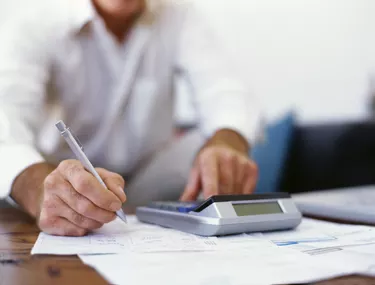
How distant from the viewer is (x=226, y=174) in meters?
0.75

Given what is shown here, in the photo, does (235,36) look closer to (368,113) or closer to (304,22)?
(304,22)

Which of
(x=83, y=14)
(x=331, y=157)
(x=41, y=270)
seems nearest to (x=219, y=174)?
(x=41, y=270)

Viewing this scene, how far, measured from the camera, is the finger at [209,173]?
70cm

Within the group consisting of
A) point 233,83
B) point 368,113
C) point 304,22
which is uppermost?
point 233,83

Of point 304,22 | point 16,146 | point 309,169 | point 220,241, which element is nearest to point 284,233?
point 220,241

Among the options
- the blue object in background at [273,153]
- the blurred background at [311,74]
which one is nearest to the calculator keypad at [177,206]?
the blue object in background at [273,153]

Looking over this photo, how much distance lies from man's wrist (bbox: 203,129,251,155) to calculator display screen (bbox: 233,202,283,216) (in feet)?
0.96

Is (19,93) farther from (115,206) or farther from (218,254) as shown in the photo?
(218,254)

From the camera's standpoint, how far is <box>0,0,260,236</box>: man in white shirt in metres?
0.89

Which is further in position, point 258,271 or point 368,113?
point 368,113

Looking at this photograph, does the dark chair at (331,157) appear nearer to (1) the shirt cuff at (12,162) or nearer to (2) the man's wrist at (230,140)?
(2) the man's wrist at (230,140)

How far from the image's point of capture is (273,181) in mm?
1671

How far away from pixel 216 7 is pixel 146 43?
91 centimetres

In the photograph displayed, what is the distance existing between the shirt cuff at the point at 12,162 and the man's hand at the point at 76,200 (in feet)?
0.47
